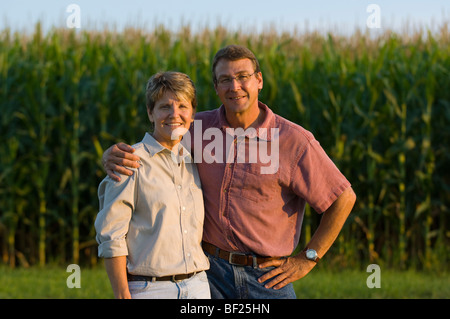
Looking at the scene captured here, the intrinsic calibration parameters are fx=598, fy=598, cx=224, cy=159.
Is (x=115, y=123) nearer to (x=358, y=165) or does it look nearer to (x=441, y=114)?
(x=358, y=165)

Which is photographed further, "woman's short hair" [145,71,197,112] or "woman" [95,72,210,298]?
"woman's short hair" [145,71,197,112]

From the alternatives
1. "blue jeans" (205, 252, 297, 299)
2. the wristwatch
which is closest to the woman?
"blue jeans" (205, 252, 297, 299)

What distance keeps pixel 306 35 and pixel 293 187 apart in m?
9.03

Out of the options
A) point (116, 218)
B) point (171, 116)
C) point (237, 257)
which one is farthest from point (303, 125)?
point (116, 218)

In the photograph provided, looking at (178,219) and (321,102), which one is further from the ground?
(321,102)

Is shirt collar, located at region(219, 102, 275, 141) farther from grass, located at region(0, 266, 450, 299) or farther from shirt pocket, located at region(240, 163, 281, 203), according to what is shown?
grass, located at region(0, 266, 450, 299)

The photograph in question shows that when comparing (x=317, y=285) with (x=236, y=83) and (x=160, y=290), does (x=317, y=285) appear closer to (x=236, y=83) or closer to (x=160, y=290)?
(x=236, y=83)

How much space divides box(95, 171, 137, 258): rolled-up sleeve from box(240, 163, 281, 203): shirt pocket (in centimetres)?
68

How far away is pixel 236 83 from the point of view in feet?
10.5

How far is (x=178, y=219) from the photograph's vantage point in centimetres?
284

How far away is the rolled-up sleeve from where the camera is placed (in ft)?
8.93

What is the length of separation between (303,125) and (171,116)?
4952mm

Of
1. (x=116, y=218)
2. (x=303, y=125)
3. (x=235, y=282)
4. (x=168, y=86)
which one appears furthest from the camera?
(x=303, y=125)

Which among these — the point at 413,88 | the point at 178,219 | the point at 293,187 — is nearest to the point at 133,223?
the point at 178,219
